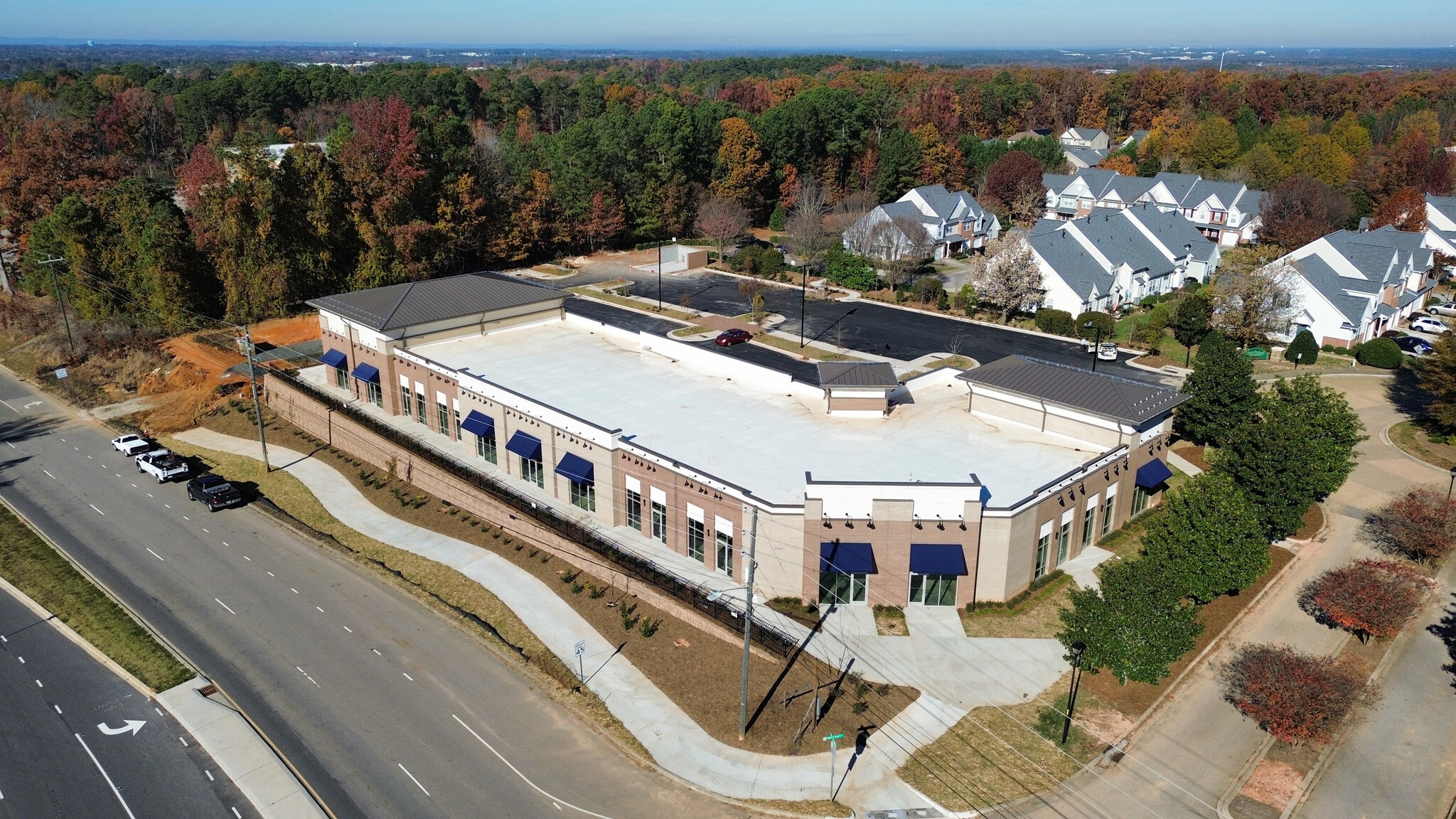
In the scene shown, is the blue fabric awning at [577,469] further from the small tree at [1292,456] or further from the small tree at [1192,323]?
the small tree at [1192,323]

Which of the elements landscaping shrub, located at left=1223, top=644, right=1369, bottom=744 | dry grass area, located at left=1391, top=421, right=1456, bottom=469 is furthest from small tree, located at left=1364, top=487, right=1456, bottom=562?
landscaping shrub, located at left=1223, top=644, right=1369, bottom=744

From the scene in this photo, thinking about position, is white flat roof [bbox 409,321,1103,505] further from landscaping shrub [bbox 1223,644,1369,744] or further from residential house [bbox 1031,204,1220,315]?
residential house [bbox 1031,204,1220,315]

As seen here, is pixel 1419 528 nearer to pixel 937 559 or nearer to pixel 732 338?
pixel 937 559

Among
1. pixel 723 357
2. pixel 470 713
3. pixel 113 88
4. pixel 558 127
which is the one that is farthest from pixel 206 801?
pixel 113 88

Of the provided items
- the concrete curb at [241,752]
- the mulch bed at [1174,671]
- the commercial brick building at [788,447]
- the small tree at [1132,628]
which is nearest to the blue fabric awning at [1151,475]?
the commercial brick building at [788,447]

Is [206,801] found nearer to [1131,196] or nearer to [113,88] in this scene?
[1131,196]

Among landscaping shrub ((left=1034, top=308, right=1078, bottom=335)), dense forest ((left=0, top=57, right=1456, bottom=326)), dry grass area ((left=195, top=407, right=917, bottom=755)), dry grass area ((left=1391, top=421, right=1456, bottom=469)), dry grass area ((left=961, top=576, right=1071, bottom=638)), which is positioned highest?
dense forest ((left=0, top=57, right=1456, bottom=326))
